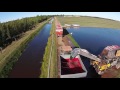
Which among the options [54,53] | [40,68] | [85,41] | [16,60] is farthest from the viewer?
[85,41]

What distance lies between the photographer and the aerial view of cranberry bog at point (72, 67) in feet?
30.9

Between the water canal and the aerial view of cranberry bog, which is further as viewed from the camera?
the water canal

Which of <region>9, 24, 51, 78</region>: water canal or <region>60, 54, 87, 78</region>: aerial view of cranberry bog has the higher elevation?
<region>60, 54, 87, 78</region>: aerial view of cranberry bog

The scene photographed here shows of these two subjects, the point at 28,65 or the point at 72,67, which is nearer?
the point at 72,67

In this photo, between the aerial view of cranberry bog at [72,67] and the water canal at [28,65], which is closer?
the aerial view of cranberry bog at [72,67]

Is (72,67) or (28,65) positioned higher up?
(72,67)

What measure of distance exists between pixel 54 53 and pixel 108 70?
5.07 m

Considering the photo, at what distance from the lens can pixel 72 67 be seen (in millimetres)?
10477

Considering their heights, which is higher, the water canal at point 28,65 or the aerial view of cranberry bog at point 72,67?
the aerial view of cranberry bog at point 72,67

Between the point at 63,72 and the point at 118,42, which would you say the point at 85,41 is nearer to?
the point at 118,42

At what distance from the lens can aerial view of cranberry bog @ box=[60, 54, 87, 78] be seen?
942cm
